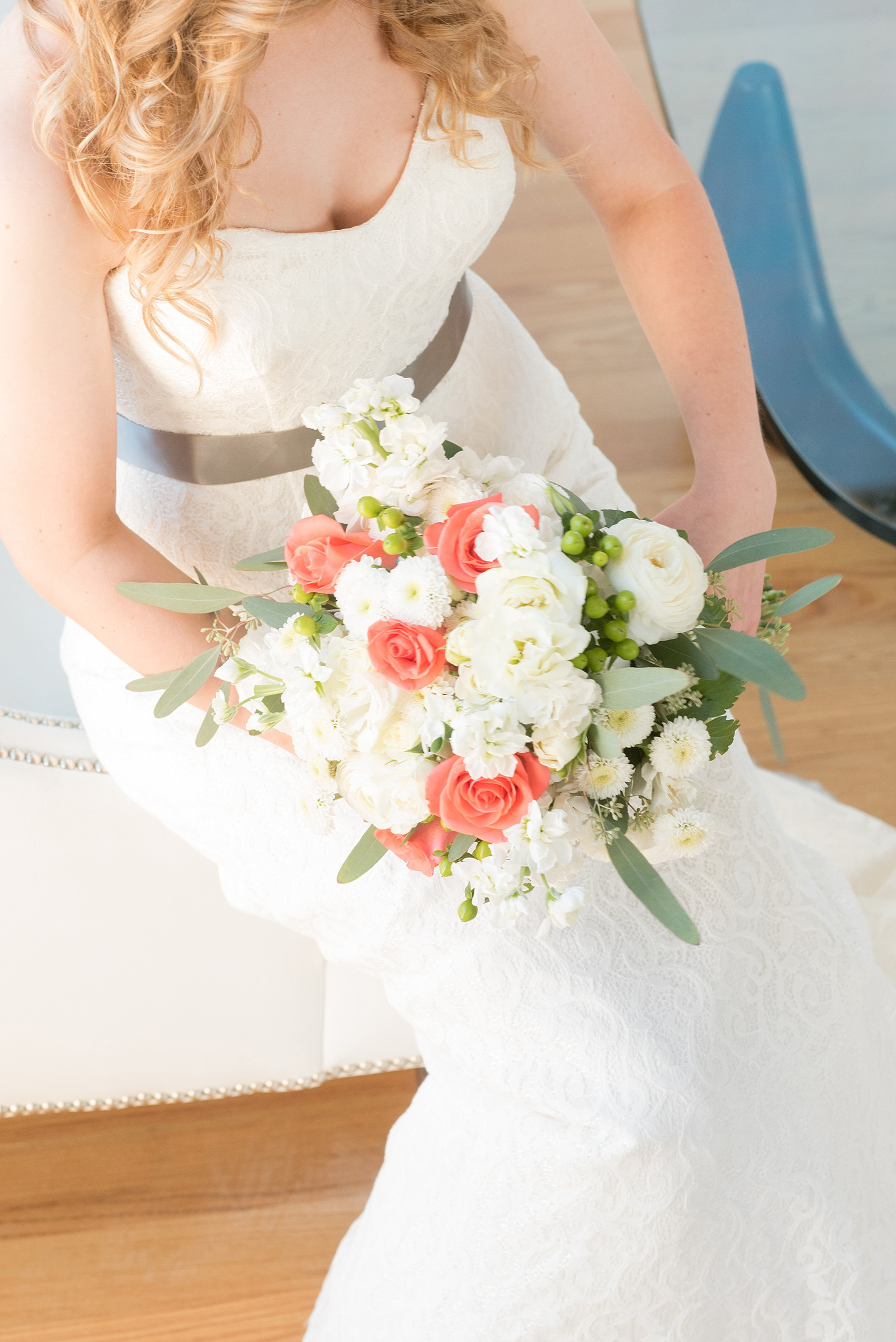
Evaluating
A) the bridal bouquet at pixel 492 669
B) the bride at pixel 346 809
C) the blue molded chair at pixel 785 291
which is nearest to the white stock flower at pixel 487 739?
the bridal bouquet at pixel 492 669

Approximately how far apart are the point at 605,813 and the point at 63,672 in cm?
82

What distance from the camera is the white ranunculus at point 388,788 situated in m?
0.70

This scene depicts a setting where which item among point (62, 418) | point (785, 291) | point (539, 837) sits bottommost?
point (785, 291)

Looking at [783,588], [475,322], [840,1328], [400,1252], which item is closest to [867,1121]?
[840,1328]

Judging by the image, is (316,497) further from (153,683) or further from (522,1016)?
(522,1016)

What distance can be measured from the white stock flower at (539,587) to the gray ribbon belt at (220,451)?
457 mm

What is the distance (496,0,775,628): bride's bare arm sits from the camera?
113 centimetres

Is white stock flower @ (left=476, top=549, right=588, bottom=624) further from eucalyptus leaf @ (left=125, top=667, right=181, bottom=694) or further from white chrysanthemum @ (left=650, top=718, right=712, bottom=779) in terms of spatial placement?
eucalyptus leaf @ (left=125, top=667, right=181, bottom=694)

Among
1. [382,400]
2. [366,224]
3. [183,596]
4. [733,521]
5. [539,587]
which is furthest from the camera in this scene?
[733,521]

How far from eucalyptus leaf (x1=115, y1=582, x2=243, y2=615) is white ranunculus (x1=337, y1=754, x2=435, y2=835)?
19 cm

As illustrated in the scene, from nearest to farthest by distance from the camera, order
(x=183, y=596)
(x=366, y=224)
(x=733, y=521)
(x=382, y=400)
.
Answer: (x=382, y=400), (x=183, y=596), (x=366, y=224), (x=733, y=521)

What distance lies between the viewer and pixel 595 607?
26.8 inches

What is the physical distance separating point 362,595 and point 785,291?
6.57ft

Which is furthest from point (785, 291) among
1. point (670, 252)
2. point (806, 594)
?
point (806, 594)
